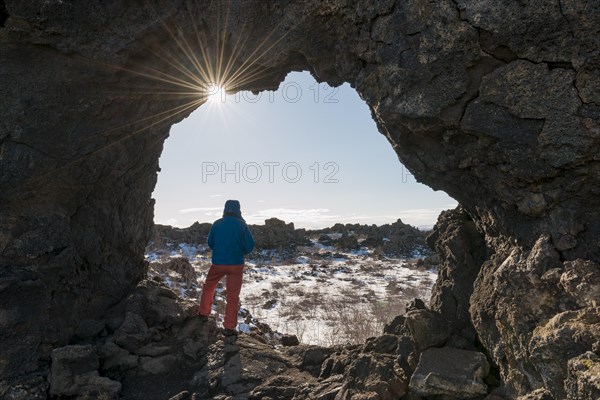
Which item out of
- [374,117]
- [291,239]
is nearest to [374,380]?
[374,117]

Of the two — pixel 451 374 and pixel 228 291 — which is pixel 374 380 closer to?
pixel 451 374

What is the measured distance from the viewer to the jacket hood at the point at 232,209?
5.77m

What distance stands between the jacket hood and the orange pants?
76 cm

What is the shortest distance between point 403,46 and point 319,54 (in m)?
1.04

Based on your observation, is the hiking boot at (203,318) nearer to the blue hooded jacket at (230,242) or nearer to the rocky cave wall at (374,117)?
the blue hooded jacket at (230,242)

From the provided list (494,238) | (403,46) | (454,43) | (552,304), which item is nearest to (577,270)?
(552,304)

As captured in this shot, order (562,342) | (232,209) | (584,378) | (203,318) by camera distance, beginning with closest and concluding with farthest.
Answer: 1. (584,378)
2. (562,342)
3. (203,318)
4. (232,209)

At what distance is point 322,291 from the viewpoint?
11.1 meters

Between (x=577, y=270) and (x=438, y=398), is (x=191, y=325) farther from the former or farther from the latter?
(x=577, y=270)

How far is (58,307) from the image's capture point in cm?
480

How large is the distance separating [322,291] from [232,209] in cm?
609

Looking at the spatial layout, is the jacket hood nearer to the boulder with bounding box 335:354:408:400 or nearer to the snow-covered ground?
the snow-covered ground

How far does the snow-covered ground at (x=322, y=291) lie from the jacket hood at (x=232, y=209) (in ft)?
5.59

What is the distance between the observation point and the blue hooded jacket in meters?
5.55
